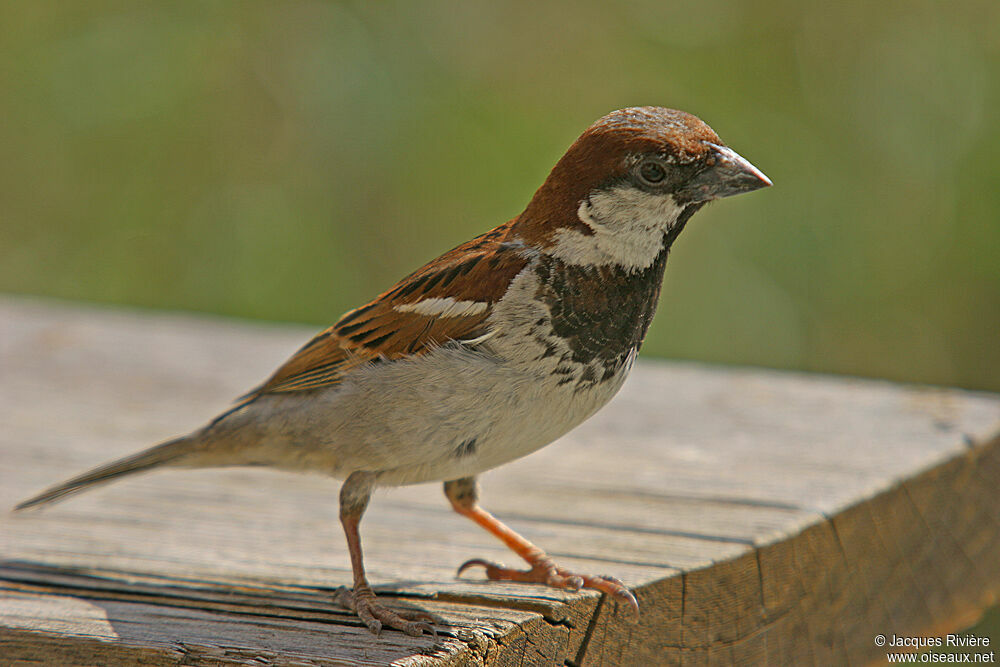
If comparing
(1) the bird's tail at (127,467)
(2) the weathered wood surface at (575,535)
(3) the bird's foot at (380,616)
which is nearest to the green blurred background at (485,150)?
(2) the weathered wood surface at (575,535)

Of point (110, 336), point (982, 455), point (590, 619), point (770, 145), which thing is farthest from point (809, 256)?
point (590, 619)

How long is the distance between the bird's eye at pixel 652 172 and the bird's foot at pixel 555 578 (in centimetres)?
79

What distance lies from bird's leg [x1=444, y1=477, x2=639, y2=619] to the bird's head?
635 mm

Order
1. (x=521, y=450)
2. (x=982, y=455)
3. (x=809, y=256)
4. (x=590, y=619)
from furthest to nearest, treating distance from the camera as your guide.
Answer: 1. (x=809, y=256)
2. (x=982, y=455)
3. (x=521, y=450)
4. (x=590, y=619)

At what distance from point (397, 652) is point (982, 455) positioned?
1966mm

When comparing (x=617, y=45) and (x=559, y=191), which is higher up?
(x=617, y=45)

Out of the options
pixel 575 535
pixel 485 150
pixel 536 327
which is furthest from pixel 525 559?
pixel 485 150

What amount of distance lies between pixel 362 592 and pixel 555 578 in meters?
0.40

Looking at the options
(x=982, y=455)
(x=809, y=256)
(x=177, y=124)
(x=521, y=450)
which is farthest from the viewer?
(x=177, y=124)

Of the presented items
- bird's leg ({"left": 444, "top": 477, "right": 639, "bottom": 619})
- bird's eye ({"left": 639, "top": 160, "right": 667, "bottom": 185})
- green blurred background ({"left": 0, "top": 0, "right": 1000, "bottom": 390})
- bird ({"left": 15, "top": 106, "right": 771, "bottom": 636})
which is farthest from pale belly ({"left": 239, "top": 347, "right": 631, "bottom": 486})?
green blurred background ({"left": 0, "top": 0, "right": 1000, "bottom": 390})

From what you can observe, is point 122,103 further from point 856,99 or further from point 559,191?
point 559,191

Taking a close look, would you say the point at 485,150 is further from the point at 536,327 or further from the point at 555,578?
the point at 555,578

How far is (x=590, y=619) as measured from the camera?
214cm

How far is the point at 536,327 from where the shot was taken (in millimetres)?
2293
